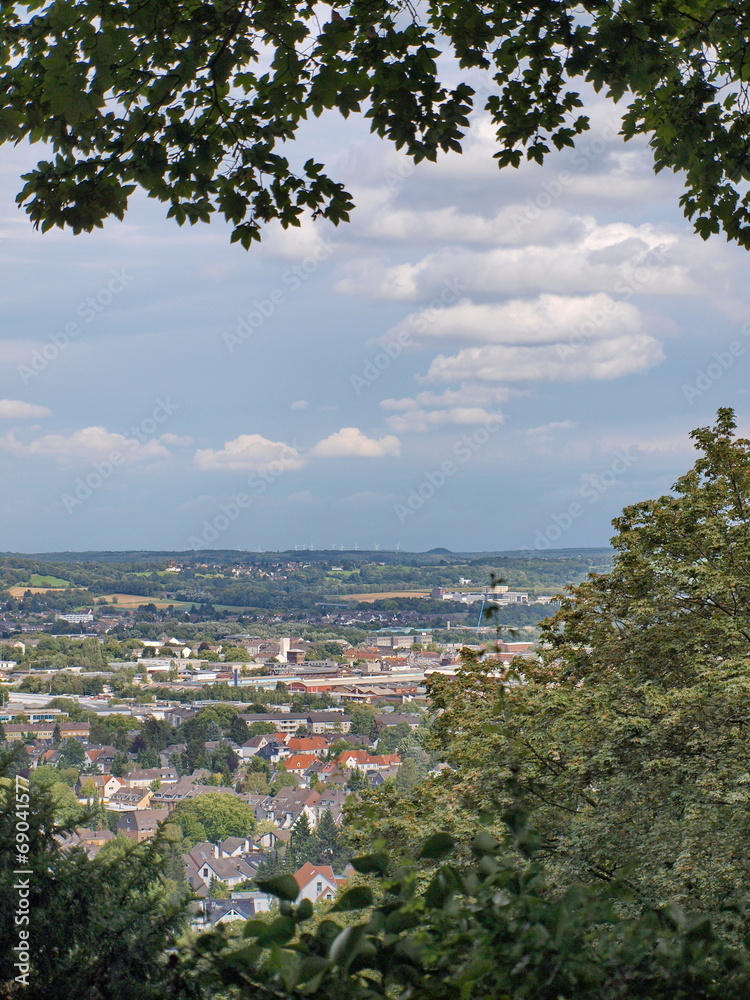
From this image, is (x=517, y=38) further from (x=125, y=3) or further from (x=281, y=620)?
(x=281, y=620)

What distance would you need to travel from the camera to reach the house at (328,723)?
51062mm

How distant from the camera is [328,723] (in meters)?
53.0

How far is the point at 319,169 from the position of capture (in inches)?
180

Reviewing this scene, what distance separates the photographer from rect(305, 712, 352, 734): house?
51.1m

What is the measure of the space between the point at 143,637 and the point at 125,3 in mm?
84318

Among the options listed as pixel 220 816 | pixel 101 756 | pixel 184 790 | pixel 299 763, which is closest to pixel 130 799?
pixel 220 816

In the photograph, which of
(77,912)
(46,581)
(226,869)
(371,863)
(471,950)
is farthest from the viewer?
(46,581)

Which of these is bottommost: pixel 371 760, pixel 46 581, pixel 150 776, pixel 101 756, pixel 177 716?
pixel 177 716

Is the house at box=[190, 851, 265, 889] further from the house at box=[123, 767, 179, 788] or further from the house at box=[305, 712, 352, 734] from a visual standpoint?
the house at box=[305, 712, 352, 734]

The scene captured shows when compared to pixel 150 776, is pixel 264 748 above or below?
below

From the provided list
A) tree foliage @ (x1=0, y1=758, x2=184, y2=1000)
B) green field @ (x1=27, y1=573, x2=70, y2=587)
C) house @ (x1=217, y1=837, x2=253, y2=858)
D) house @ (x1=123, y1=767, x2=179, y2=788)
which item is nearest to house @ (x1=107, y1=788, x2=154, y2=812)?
house @ (x1=217, y1=837, x2=253, y2=858)

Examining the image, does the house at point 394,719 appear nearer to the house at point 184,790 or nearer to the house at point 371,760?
the house at point 371,760

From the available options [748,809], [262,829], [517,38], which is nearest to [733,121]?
[517,38]

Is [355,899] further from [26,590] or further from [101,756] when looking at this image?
[26,590]
